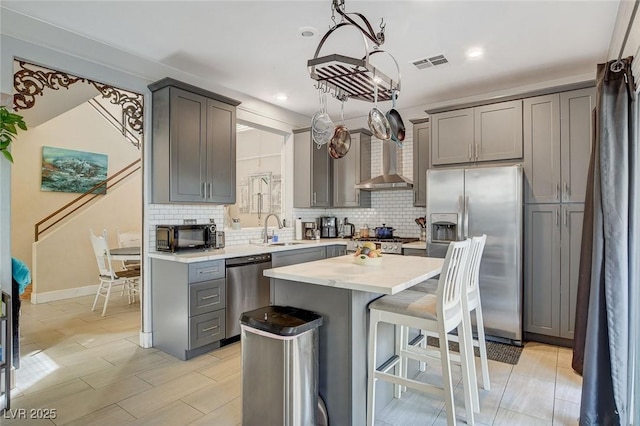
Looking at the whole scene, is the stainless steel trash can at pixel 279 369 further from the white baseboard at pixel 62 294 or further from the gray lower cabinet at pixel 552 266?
the white baseboard at pixel 62 294

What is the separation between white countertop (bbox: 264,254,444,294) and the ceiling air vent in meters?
1.96

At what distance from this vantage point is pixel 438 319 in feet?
6.52

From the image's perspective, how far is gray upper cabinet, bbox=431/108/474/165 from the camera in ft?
13.0

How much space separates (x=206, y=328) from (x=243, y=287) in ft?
1.74

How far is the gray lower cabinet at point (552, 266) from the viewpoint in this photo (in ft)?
11.3

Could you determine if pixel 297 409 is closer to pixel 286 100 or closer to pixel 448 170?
pixel 448 170

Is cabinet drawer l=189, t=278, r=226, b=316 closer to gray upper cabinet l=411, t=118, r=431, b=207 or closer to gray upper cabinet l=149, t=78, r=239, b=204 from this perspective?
gray upper cabinet l=149, t=78, r=239, b=204

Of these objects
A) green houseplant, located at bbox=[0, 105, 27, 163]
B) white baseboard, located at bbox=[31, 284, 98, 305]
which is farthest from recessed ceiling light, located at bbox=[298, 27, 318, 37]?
white baseboard, located at bbox=[31, 284, 98, 305]

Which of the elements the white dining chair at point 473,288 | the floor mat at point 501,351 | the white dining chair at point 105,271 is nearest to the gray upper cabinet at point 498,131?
the white dining chair at point 473,288

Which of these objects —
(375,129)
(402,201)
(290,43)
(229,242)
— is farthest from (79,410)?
(402,201)

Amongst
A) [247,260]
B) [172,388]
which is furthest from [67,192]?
[172,388]

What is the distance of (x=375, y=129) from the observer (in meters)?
2.28

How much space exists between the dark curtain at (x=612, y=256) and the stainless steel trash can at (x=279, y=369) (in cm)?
165

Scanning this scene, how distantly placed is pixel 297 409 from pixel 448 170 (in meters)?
2.87
